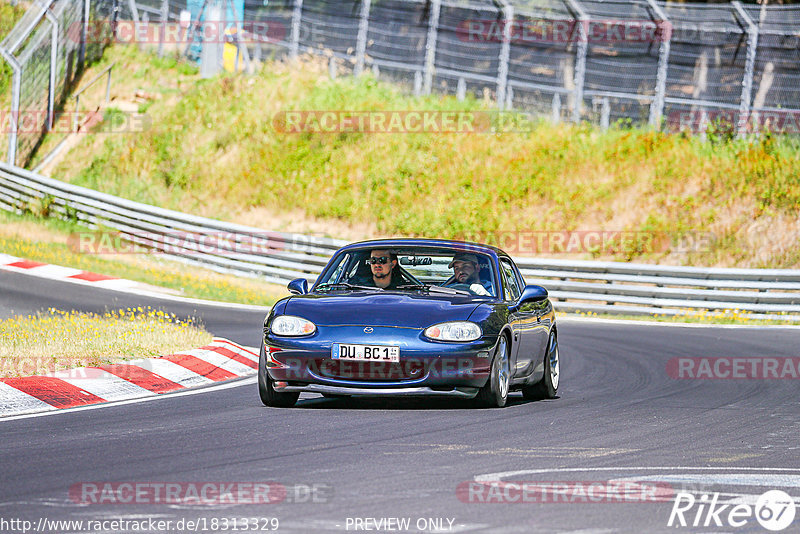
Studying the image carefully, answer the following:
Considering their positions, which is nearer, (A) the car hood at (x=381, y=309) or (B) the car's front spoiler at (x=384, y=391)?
(B) the car's front spoiler at (x=384, y=391)

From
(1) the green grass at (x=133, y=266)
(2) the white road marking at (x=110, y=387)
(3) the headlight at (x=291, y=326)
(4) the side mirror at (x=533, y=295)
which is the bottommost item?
(1) the green grass at (x=133, y=266)

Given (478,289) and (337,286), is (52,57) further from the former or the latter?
(478,289)

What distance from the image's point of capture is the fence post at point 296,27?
31.8 metres

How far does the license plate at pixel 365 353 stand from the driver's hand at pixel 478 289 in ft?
4.53

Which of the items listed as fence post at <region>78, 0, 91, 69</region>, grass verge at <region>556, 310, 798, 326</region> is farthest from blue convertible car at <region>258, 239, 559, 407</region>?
fence post at <region>78, 0, 91, 69</region>

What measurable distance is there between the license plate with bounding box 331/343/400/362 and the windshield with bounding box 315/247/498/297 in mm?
1155

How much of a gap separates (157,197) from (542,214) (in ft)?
33.4

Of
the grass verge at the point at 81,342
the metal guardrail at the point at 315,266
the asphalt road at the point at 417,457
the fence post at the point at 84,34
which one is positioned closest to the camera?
the asphalt road at the point at 417,457

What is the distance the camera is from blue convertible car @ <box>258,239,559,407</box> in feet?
29.1

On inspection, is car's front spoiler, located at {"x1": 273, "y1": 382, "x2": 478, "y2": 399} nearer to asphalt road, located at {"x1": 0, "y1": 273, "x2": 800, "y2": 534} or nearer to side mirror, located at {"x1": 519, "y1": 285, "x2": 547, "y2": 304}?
asphalt road, located at {"x1": 0, "y1": 273, "x2": 800, "y2": 534}

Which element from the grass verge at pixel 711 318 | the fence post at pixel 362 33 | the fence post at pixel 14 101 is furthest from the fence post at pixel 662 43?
the fence post at pixel 14 101

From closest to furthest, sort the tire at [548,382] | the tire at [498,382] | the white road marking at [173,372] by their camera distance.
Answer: the tire at [498,382] → the tire at [548,382] → the white road marking at [173,372]

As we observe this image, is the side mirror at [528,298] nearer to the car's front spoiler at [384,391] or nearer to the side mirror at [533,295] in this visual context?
the side mirror at [533,295]

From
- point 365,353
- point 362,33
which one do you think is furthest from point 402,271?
point 362,33
